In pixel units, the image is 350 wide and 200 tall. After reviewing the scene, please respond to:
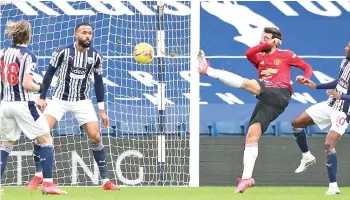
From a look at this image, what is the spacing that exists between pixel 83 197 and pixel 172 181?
326 centimetres

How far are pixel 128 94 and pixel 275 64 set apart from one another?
388 centimetres

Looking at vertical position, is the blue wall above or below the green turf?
above

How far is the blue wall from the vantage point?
45.0ft

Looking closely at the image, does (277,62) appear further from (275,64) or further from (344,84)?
(344,84)

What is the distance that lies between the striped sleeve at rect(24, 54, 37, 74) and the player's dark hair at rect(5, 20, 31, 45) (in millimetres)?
216

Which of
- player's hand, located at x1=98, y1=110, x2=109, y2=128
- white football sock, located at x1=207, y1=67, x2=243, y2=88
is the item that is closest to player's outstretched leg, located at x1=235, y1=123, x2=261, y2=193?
white football sock, located at x1=207, y1=67, x2=243, y2=88

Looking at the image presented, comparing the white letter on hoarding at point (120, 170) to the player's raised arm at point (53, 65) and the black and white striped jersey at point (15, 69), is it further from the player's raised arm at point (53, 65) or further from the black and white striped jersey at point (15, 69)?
the black and white striped jersey at point (15, 69)

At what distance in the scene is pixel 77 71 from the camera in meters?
10.6

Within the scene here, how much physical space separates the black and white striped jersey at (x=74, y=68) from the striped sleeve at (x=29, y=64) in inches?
47.7

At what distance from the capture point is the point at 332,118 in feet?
36.4

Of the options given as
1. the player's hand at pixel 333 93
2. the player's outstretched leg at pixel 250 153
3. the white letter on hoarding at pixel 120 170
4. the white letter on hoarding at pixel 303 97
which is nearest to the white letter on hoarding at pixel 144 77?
the white letter on hoarding at pixel 120 170

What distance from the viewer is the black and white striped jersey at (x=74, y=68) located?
1060cm

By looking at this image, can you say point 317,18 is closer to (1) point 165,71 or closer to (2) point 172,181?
(1) point 165,71

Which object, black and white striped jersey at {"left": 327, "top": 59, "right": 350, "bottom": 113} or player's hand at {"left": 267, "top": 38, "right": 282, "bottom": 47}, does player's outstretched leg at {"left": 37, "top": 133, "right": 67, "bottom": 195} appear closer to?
player's hand at {"left": 267, "top": 38, "right": 282, "bottom": 47}
